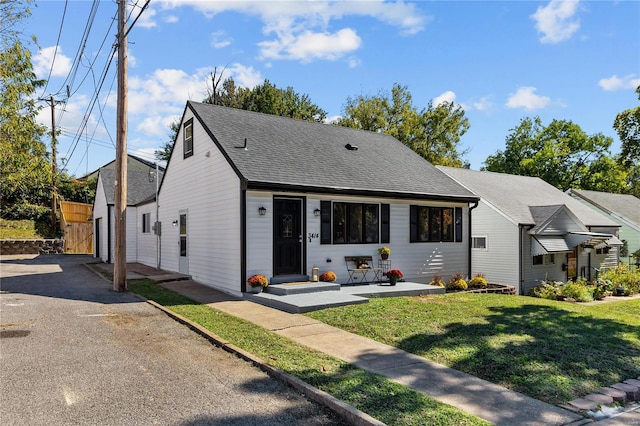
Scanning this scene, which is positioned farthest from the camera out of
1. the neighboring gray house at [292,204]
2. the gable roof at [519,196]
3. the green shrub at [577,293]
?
the gable roof at [519,196]

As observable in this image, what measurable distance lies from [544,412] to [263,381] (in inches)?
118

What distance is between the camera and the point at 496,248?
18.3 metres

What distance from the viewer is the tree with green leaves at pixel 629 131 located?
13633mm

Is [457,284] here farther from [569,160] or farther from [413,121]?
[569,160]

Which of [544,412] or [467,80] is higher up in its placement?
[467,80]

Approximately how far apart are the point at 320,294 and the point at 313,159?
476 centimetres

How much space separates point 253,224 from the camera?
433 inches

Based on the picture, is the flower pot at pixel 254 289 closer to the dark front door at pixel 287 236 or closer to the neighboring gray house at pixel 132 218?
the dark front door at pixel 287 236

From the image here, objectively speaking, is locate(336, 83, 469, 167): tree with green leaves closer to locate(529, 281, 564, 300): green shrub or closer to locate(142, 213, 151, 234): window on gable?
locate(529, 281, 564, 300): green shrub

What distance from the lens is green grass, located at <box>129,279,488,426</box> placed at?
394cm

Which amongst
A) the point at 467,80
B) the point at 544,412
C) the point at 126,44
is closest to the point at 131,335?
the point at 544,412

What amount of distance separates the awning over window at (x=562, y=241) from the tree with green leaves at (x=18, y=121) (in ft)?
66.6

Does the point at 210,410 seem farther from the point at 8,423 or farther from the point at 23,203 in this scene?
the point at 23,203

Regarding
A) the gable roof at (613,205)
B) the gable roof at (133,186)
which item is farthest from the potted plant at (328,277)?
the gable roof at (613,205)
